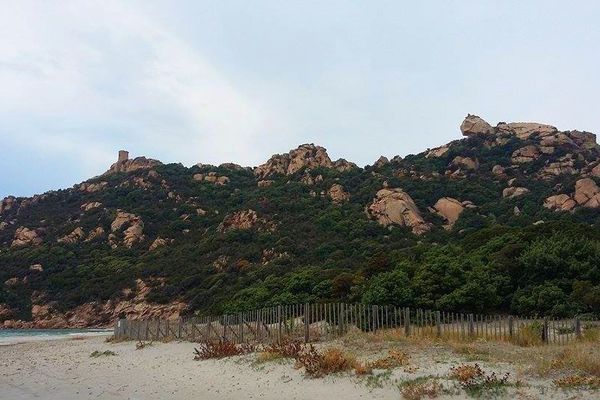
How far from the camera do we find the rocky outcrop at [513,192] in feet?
235

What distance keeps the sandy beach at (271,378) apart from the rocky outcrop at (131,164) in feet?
345

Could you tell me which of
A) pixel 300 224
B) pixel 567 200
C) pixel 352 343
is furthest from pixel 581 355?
pixel 300 224

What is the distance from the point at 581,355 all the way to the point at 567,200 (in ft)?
192

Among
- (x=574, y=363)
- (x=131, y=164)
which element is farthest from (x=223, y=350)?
(x=131, y=164)

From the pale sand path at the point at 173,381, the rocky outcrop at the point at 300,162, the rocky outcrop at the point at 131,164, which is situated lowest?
the pale sand path at the point at 173,381

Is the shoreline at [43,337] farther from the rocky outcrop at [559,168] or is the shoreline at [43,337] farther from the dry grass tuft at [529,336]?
the rocky outcrop at [559,168]

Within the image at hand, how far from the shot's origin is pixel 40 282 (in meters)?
70.6

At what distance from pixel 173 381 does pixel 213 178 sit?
321ft

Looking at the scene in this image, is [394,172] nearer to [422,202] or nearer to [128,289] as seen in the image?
[422,202]

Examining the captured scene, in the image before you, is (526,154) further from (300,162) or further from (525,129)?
(300,162)

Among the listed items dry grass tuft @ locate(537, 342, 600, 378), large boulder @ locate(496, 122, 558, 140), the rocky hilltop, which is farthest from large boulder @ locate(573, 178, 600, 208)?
dry grass tuft @ locate(537, 342, 600, 378)

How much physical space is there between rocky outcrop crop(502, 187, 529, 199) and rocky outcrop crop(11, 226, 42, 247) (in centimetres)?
6713

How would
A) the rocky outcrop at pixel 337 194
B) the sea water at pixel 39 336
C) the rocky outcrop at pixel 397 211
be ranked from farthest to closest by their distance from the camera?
1. the rocky outcrop at pixel 337 194
2. the rocky outcrop at pixel 397 211
3. the sea water at pixel 39 336

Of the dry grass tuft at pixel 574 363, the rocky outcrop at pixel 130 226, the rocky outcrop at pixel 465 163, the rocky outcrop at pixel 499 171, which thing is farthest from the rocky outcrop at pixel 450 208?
the dry grass tuft at pixel 574 363
